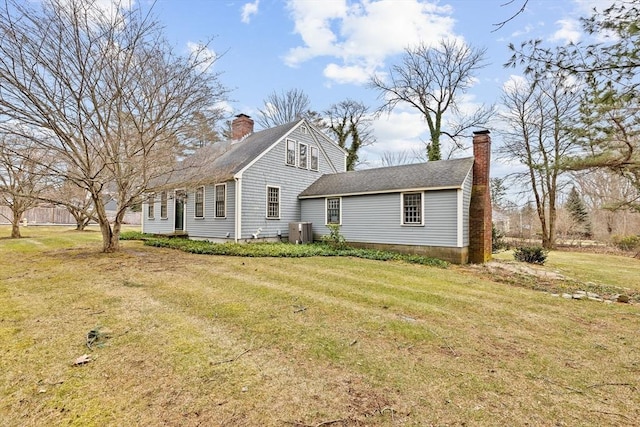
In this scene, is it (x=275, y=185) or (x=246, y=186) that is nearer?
(x=246, y=186)

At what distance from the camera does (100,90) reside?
28.1 ft

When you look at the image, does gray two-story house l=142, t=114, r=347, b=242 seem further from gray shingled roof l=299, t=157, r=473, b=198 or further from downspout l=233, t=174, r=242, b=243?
gray shingled roof l=299, t=157, r=473, b=198

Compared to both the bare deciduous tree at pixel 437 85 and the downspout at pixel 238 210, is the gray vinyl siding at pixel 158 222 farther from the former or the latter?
the bare deciduous tree at pixel 437 85

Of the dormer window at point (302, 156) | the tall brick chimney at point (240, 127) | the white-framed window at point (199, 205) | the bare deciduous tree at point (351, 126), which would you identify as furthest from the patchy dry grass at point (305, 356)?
the bare deciduous tree at point (351, 126)

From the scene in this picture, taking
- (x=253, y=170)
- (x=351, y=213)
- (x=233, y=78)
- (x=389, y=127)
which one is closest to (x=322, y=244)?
(x=351, y=213)

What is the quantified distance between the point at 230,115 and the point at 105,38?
376 cm

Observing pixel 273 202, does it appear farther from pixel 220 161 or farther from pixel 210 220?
pixel 220 161

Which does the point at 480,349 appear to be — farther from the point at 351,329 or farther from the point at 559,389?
the point at 351,329

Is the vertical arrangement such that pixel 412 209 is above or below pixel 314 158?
below

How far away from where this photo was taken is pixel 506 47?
4422 mm

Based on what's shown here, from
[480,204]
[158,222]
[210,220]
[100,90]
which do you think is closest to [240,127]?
[210,220]

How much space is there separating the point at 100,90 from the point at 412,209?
1063 cm

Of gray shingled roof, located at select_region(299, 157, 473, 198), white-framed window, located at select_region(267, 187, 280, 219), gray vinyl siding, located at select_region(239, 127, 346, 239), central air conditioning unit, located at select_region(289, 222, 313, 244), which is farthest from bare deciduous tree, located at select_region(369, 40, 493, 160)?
white-framed window, located at select_region(267, 187, 280, 219)

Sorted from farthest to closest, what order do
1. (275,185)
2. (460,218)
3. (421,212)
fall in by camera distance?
1. (275,185)
2. (421,212)
3. (460,218)
